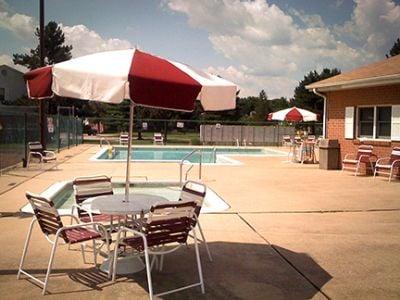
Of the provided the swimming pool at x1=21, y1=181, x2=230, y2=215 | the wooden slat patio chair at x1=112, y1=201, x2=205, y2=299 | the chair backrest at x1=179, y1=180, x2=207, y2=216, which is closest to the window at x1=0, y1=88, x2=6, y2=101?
the swimming pool at x1=21, y1=181, x2=230, y2=215

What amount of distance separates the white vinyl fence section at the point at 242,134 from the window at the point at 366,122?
17558 mm

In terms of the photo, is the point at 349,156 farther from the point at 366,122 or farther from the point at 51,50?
the point at 51,50

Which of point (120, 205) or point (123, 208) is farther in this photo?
point (120, 205)

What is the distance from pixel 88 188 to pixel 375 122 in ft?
36.9

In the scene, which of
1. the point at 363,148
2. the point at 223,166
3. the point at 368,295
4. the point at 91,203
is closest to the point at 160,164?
the point at 223,166

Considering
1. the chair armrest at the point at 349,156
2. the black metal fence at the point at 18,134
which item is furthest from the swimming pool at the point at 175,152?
the chair armrest at the point at 349,156

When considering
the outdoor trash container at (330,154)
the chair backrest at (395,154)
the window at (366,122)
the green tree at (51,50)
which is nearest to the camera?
the chair backrest at (395,154)

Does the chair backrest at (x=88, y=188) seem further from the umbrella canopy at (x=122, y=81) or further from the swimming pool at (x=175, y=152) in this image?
the swimming pool at (x=175, y=152)

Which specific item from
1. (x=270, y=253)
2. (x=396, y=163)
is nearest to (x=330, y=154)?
(x=396, y=163)

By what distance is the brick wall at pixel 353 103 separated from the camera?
44.9ft

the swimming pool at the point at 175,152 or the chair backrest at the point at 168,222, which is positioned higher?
the chair backrest at the point at 168,222

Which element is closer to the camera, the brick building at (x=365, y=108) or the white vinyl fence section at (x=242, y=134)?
the brick building at (x=365, y=108)

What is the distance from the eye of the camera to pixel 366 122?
585 inches

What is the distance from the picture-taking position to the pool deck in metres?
4.46
